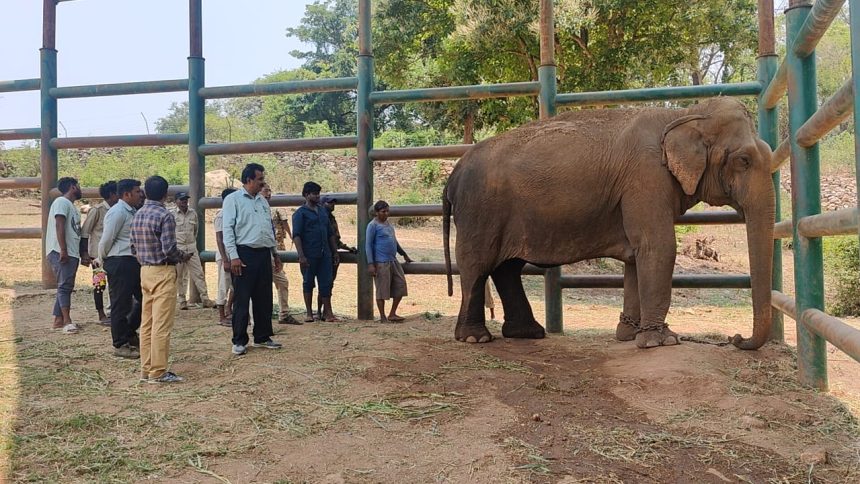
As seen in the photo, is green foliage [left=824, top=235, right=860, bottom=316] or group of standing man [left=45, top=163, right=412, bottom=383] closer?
group of standing man [left=45, top=163, right=412, bottom=383]

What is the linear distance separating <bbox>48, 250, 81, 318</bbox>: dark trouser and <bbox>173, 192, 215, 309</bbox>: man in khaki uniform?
4.44 feet

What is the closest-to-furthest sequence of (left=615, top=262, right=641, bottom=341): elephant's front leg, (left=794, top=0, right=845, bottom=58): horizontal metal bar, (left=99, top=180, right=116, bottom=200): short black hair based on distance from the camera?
(left=794, top=0, right=845, bottom=58): horizontal metal bar, (left=615, top=262, right=641, bottom=341): elephant's front leg, (left=99, top=180, right=116, bottom=200): short black hair

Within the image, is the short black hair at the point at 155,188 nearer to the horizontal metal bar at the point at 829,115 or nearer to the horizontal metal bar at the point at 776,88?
the horizontal metal bar at the point at 829,115

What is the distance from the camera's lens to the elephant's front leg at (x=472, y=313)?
269 inches

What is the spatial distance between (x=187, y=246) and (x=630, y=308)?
17.5 feet

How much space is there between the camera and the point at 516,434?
387 centimetres

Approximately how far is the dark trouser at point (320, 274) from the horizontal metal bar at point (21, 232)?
4.30 meters

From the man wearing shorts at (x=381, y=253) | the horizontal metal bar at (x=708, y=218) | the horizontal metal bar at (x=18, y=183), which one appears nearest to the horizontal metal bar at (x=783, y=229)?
the horizontal metal bar at (x=708, y=218)

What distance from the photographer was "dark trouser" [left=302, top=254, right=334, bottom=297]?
26.6ft

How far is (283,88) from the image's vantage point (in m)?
8.53

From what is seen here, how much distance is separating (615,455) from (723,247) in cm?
1823

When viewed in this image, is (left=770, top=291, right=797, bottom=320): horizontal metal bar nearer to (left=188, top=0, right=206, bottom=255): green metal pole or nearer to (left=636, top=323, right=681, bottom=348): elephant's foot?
(left=636, top=323, right=681, bottom=348): elephant's foot

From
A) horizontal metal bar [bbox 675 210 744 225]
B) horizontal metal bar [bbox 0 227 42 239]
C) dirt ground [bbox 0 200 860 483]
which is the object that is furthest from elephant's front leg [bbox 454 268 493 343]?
horizontal metal bar [bbox 0 227 42 239]

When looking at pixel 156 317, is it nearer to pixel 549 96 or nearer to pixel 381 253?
pixel 381 253
